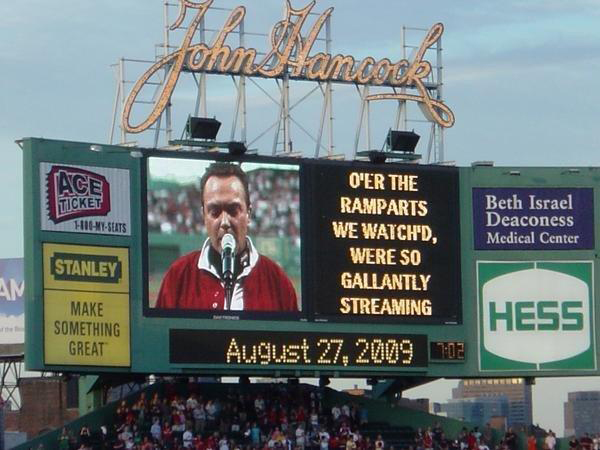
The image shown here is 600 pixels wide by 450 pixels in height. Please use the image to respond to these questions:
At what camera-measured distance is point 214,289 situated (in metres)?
37.3

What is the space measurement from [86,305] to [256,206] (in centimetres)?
472

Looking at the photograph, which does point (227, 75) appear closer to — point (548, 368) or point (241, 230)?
point (241, 230)

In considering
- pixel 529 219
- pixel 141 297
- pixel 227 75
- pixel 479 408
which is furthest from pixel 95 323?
pixel 479 408

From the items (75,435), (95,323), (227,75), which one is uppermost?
(227,75)

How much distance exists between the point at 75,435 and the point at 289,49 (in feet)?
34.6

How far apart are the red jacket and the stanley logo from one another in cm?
120

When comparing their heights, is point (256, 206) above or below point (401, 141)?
below

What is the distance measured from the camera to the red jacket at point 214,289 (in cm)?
3691

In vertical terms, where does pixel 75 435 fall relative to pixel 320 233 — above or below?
below

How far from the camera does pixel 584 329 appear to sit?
134ft

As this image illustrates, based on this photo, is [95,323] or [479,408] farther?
[479,408]

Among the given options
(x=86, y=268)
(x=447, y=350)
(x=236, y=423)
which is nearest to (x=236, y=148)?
(x=86, y=268)

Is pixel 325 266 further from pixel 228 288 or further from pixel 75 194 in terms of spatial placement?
pixel 75 194

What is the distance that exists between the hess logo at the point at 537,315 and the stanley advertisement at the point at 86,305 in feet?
30.4
